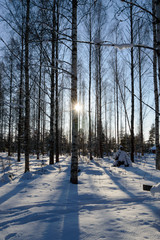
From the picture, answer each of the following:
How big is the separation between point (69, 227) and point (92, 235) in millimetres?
357

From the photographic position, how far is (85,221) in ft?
7.08

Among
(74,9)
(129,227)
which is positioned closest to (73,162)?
(129,227)

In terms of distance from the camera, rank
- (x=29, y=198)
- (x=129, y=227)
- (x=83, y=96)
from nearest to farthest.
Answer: (x=129, y=227), (x=29, y=198), (x=83, y=96)

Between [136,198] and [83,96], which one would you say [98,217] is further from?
[83,96]

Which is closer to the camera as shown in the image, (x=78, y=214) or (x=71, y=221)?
(x=71, y=221)

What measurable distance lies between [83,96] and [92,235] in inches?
805

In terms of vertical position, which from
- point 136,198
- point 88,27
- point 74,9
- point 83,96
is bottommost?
point 136,198

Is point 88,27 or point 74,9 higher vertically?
point 88,27

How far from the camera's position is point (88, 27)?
1320 cm

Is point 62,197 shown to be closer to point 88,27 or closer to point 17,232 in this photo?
point 17,232

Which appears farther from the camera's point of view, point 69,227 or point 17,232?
point 69,227

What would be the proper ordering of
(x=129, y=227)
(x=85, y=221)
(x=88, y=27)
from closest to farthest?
(x=129, y=227) → (x=85, y=221) → (x=88, y=27)

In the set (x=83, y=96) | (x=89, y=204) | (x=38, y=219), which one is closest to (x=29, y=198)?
(x=38, y=219)

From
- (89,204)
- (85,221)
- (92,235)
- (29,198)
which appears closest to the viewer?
(92,235)
